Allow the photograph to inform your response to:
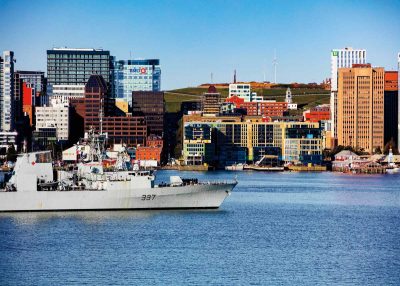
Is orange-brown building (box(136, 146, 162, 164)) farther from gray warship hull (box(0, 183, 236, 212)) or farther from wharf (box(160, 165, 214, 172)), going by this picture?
gray warship hull (box(0, 183, 236, 212))

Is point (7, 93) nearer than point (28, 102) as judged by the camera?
Yes

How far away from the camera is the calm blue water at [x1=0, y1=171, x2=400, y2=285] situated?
38938mm

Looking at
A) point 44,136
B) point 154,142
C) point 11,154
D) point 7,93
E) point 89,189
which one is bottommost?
point 89,189

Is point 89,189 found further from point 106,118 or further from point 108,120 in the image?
point 108,120

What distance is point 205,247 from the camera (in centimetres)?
4553

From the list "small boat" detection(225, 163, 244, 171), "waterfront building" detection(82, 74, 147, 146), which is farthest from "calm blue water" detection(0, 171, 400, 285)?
"waterfront building" detection(82, 74, 147, 146)

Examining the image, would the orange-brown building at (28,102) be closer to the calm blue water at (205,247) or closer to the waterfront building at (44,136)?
the waterfront building at (44,136)

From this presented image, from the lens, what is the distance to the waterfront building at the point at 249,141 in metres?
152

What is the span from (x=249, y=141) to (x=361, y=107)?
16599 mm

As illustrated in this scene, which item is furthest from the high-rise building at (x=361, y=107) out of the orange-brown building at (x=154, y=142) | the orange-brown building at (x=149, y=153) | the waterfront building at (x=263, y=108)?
the orange-brown building at (x=149, y=153)

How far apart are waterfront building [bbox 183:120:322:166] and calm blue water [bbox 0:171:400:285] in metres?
86.7

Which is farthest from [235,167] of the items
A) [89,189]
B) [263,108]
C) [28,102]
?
[89,189]

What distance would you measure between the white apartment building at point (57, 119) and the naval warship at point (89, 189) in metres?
105

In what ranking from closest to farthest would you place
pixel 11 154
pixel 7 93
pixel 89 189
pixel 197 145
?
pixel 89 189, pixel 11 154, pixel 197 145, pixel 7 93
